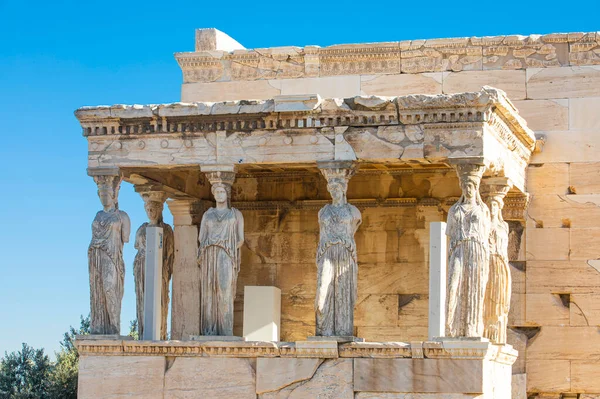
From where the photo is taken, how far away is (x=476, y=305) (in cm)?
1659

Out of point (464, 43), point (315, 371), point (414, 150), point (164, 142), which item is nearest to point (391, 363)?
point (315, 371)

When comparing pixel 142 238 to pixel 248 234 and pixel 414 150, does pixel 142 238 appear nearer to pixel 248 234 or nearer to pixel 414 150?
pixel 248 234

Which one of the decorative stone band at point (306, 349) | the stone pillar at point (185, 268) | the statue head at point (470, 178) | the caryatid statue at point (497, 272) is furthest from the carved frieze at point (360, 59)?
the decorative stone band at point (306, 349)

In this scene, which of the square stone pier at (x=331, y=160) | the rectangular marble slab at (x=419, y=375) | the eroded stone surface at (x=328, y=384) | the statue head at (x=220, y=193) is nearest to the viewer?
the rectangular marble slab at (x=419, y=375)

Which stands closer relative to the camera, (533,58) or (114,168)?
(114,168)

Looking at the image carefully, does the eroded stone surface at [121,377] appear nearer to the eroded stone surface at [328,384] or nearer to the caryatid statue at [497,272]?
the eroded stone surface at [328,384]

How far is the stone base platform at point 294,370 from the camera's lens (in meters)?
16.3

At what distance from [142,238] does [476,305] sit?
14.2 ft

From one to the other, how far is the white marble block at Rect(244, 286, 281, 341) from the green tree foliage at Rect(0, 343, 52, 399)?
22.3 feet

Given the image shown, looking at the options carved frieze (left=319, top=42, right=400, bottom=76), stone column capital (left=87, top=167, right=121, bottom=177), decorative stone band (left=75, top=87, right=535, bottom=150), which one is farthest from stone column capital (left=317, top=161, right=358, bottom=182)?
carved frieze (left=319, top=42, right=400, bottom=76)

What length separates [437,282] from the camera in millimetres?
16906

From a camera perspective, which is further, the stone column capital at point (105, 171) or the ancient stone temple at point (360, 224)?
the stone column capital at point (105, 171)

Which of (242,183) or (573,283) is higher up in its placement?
(242,183)

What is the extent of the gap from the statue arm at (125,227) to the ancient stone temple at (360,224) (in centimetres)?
3
